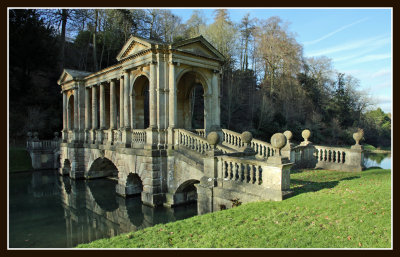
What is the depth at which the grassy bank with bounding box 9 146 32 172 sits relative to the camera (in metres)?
23.4

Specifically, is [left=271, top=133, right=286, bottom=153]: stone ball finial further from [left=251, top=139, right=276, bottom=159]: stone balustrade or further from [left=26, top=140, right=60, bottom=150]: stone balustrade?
[left=26, top=140, right=60, bottom=150]: stone balustrade

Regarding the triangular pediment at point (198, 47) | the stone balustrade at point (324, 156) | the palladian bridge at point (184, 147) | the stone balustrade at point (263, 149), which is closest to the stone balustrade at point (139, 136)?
the palladian bridge at point (184, 147)

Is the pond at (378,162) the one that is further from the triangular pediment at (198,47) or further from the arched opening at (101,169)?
the arched opening at (101,169)

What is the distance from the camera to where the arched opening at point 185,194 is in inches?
466

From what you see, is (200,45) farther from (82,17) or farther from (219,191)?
(82,17)

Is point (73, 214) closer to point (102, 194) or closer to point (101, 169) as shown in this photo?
point (102, 194)

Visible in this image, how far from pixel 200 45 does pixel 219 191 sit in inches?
Answer: 298

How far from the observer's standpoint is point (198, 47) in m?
13.2

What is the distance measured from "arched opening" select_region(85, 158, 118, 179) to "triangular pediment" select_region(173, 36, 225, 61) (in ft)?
33.0

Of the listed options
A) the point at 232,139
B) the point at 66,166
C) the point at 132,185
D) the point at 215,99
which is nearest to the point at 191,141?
the point at 232,139

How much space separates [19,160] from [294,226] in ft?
83.7

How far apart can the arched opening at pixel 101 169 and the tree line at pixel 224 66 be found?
11.0 metres

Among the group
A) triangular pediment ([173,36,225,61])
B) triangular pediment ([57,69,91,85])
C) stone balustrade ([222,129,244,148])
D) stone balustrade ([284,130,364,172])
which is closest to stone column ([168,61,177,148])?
triangular pediment ([173,36,225,61])

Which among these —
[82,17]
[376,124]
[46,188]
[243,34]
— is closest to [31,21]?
[82,17]
